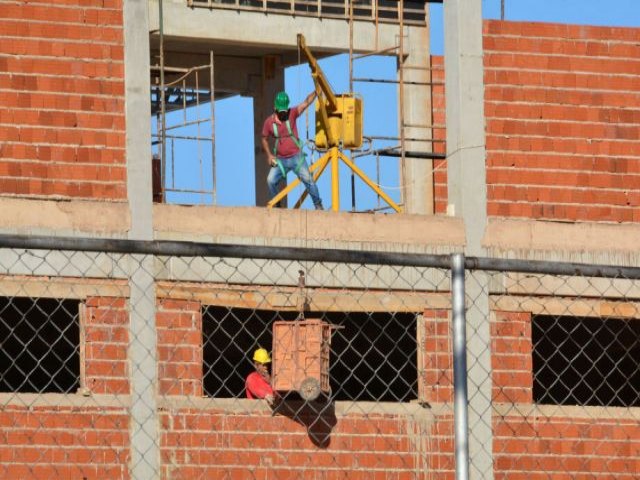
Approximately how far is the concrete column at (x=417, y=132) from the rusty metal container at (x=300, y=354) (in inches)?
133

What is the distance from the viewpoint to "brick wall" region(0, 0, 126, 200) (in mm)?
19219

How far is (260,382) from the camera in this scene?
778 inches

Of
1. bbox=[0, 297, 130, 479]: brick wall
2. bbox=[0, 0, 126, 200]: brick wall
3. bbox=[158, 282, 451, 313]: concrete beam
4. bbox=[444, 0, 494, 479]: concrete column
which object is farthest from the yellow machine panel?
bbox=[0, 297, 130, 479]: brick wall

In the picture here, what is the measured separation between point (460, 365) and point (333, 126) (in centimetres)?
1307

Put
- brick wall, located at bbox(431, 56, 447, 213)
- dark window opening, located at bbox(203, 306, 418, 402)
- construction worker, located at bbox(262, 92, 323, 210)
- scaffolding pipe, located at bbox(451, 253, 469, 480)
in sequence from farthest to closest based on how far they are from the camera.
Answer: brick wall, located at bbox(431, 56, 447, 213) < construction worker, located at bbox(262, 92, 323, 210) < dark window opening, located at bbox(203, 306, 418, 402) < scaffolding pipe, located at bbox(451, 253, 469, 480)

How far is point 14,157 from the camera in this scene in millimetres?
19172

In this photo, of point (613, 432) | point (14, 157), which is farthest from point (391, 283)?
point (14, 157)

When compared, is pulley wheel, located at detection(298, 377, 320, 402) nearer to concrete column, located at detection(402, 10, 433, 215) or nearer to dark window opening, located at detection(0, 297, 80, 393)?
dark window opening, located at detection(0, 297, 80, 393)

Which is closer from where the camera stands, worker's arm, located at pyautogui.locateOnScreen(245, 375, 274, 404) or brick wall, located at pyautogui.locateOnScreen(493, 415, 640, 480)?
worker's arm, located at pyautogui.locateOnScreen(245, 375, 274, 404)

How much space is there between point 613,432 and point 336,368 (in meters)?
5.01

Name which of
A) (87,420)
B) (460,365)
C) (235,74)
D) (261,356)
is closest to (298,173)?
(261,356)

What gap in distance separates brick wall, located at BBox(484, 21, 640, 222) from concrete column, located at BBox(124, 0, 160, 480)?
395cm

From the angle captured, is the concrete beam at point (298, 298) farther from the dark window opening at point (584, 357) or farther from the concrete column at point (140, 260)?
the dark window opening at point (584, 357)

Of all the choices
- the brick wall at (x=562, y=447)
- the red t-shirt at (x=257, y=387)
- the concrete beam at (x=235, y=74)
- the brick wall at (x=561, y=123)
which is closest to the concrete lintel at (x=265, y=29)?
the concrete beam at (x=235, y=74)
